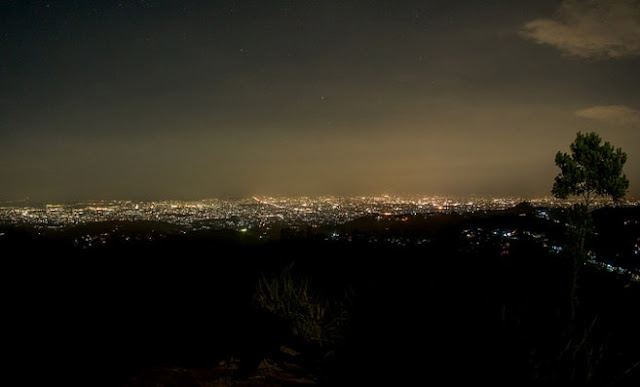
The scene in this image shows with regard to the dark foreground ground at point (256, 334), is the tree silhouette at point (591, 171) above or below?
above

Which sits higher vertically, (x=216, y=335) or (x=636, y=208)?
(x=636, y=208)

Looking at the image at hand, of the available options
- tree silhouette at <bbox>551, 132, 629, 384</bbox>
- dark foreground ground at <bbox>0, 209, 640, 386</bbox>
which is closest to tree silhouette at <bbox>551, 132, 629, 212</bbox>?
tree silhouette at <bbox>551, 132, 629, 384</bbox>

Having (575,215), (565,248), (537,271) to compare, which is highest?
(575,215)

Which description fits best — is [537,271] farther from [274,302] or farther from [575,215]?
[274,302]

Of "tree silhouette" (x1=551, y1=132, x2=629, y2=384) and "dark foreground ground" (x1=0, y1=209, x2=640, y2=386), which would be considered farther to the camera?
"tree silhouette" (x1=551, y1=132, x2=629, y2=384)

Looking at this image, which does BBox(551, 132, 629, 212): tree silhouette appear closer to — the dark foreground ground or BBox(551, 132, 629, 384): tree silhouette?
BBox(551, 132, 629, 384): tree silhouette

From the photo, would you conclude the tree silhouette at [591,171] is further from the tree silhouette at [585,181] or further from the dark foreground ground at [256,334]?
the dark foreground ground at [256,334]

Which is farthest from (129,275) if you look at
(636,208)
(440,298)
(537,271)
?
(636,208)

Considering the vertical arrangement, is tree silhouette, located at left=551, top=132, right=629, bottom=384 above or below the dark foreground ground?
above

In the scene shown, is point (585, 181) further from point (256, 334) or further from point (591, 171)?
point (256, 334)

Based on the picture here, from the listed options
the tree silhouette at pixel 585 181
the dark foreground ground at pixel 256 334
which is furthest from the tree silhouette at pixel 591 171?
the dark foreground ground at pixel 256 334

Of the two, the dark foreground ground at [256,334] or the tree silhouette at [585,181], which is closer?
the dark foreground ground at [256,334]
